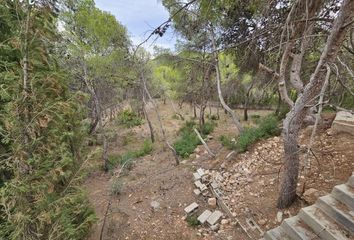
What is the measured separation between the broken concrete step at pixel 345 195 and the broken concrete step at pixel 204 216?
102 inches

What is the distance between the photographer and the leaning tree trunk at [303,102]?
3107mm

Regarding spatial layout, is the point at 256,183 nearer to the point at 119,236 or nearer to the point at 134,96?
the point at 119,236

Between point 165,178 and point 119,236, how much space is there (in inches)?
97.2

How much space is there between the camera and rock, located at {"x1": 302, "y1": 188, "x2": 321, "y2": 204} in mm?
4215

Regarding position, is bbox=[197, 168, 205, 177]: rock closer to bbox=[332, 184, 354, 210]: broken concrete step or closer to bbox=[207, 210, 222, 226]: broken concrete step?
bbox=[207, 210, 222, 226]: broken concrete step

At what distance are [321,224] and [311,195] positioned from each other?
116cm

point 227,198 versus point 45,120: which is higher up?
point 45,120

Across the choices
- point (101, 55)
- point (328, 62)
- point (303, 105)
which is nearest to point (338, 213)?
point (303, 105)

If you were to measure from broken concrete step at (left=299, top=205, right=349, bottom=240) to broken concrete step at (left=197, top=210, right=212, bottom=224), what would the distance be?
2.09 m

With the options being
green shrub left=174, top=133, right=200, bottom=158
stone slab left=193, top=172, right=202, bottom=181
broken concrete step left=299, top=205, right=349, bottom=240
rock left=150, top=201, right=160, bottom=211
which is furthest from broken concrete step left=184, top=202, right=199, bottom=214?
green shrub left=174, top=133, right=200, bottom=158

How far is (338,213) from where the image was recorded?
3.21 metres

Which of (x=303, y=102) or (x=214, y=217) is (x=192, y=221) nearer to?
(x=214, y=217)

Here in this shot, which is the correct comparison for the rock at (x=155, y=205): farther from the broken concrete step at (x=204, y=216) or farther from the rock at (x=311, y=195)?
the rock at (x=311, y=195)

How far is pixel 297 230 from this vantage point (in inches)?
135
